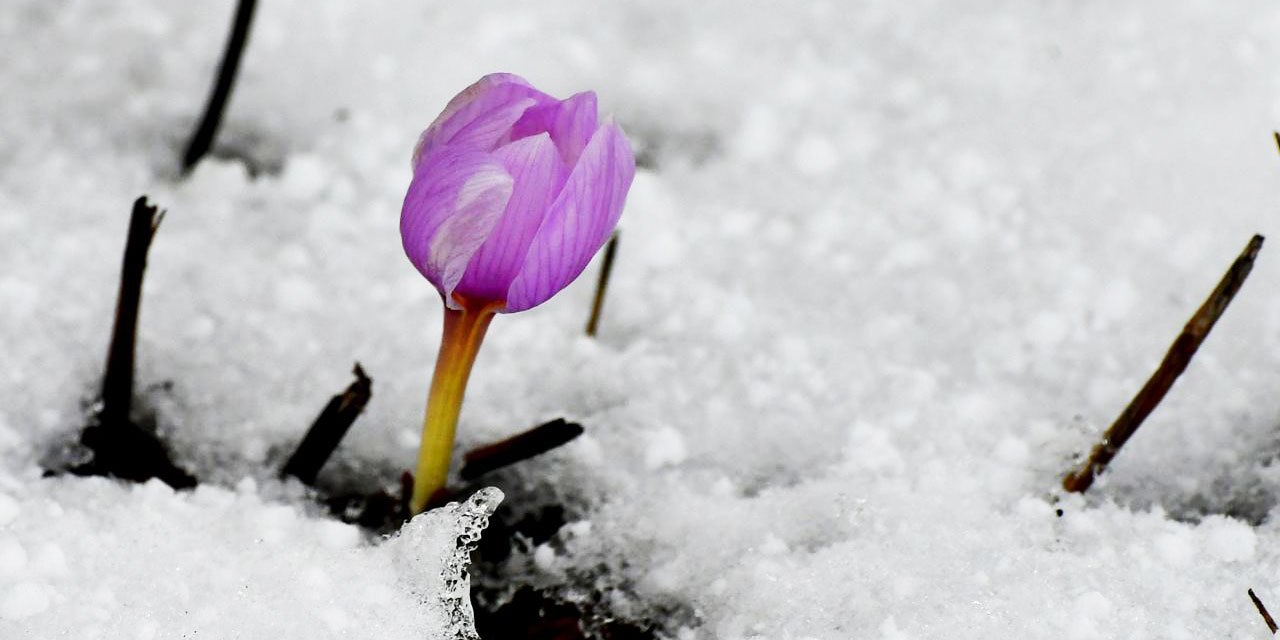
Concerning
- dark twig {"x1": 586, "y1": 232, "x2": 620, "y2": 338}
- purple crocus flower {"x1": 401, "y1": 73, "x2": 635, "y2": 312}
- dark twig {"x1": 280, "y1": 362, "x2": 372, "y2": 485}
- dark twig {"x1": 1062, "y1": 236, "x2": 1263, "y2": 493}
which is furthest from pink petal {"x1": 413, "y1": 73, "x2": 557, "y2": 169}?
dark twig {"x1": 1062, "y1": 236, "x2": 1263, "y2": 493}

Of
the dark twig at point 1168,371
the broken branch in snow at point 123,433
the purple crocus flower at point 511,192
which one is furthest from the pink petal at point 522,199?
the dark twig at point 1168,371

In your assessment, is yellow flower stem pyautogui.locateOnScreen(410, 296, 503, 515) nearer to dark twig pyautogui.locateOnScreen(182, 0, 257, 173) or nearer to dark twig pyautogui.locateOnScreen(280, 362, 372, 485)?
dark twig pyautogui.locateOnScreen(280, 362, 372, 485)

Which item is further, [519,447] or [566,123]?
[519,447]

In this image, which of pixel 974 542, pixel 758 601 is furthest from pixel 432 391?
pixel 974 542

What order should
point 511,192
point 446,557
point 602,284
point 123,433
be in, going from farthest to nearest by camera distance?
point 602,284 < point 123,433 < point 446,557 < point 511,192

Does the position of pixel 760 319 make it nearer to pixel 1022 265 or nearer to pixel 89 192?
pixel 1022 265

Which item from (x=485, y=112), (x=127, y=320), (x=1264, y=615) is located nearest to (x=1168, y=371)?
(x=1264, y=615)

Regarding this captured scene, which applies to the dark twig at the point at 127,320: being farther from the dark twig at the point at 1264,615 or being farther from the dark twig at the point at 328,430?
the dark twig at the point at 1264,615

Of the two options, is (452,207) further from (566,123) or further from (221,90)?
(221,90)
